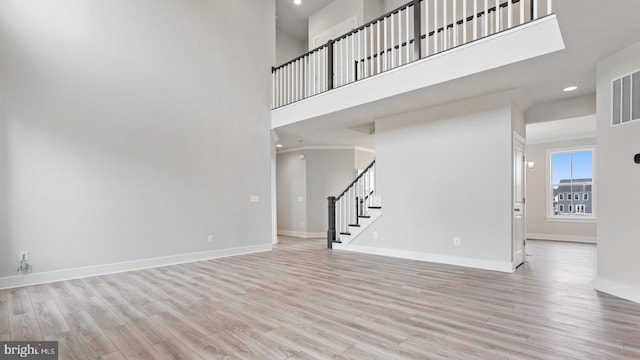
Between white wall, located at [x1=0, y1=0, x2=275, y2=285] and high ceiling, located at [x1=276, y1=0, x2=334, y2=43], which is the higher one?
high ceiling, located at [x1=276, y1=0, x2=334, y2=43]

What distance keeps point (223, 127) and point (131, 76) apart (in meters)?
1.74

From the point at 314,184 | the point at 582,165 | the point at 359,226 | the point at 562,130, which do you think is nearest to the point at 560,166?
the point at 582,165

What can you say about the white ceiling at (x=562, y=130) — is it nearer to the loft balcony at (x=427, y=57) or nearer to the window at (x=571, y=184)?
the window at (x=571, y=184)

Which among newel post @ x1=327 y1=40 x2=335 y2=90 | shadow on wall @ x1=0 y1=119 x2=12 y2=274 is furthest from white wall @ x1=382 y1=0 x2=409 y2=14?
shadow on wall @ x1=0 y1=119 x2=12 y2=274

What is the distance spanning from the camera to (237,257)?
6.09 metres

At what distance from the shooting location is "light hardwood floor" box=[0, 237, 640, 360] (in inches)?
91.5

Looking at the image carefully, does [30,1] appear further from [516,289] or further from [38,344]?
[516,289]

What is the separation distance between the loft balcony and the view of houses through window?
5128mm

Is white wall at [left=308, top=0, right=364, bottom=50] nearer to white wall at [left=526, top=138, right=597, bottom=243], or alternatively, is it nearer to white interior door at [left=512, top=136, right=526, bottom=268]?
white interior door at [left=512, top=136, right=526, bottom=268]

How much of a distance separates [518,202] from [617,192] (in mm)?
1580

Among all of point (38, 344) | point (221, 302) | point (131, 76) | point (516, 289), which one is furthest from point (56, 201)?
point (516, 289)

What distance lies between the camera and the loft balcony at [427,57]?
11.9ft

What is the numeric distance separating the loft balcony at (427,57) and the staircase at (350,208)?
197 centimetres

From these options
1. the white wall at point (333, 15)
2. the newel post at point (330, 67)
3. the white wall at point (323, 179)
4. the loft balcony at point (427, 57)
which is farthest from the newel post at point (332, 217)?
the white wall at point (333, 15)
